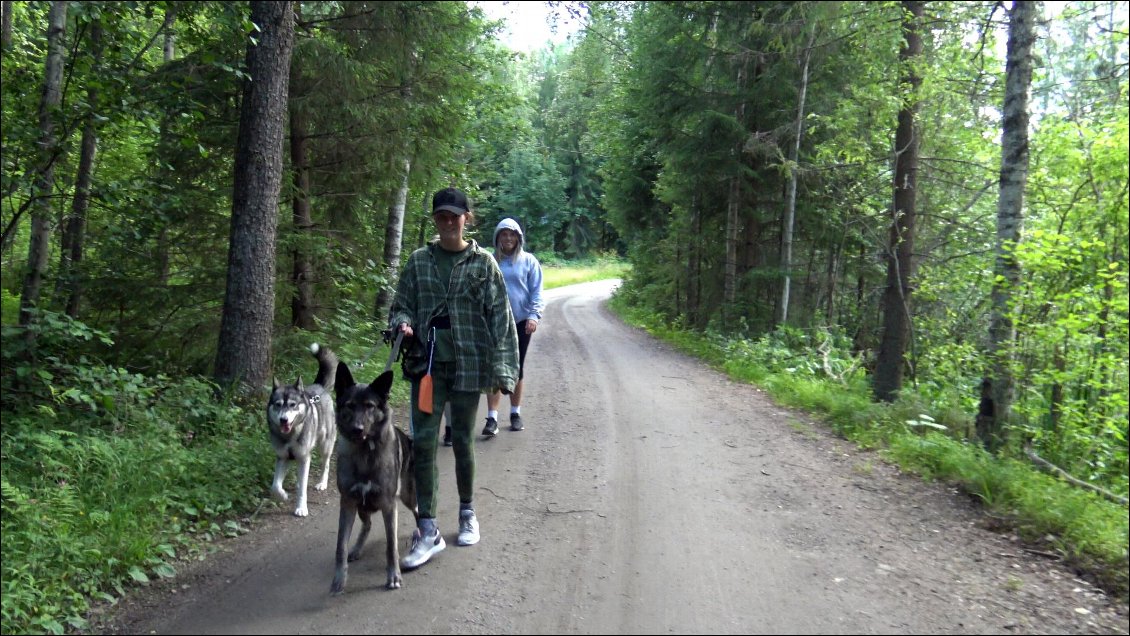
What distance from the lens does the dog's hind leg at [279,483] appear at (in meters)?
5.69

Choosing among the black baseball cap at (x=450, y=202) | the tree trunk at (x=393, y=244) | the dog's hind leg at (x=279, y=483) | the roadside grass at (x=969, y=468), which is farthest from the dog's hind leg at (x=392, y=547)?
the tree trunk at (x=393, y=244)

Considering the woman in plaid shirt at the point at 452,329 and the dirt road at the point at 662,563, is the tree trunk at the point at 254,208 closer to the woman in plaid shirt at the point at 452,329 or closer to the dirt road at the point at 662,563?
the dirt road at the point at 662,563

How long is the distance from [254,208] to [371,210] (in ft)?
14.1

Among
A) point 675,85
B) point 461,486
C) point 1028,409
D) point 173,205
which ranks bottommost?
point 461,486

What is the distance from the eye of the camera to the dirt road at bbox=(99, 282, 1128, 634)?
3.82 meters

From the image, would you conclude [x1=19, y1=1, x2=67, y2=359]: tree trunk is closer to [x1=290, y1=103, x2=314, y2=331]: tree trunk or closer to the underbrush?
the underbrush

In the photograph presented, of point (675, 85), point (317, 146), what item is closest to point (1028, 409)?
Answer: point (317, 146)

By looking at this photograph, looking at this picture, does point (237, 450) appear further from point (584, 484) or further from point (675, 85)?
point (675, 85)

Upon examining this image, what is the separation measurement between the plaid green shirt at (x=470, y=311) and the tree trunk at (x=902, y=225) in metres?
7.97

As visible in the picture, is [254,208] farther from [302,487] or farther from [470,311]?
[470,311]

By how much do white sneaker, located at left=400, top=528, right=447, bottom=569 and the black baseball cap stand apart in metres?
2.11

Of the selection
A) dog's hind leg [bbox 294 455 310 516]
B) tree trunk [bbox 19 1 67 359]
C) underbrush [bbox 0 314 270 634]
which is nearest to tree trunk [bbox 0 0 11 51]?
tree trunk [bbox 19 1 67 359]

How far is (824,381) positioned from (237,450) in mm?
8848

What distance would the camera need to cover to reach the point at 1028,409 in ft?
23.1
